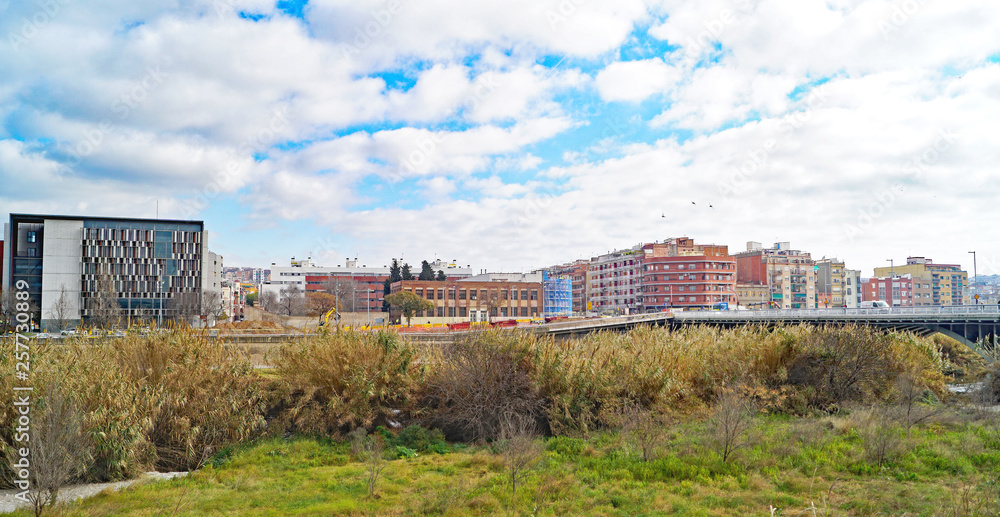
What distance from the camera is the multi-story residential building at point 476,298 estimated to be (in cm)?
8594

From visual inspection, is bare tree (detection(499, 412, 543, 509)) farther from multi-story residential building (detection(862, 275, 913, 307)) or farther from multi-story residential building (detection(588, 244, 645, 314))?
multi-story residential building (detection(862, 275, 913, 307))

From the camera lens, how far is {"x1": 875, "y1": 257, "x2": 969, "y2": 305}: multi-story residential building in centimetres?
12938

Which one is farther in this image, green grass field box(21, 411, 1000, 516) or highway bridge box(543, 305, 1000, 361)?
highway bridge box(543, 305, 1000, 361)

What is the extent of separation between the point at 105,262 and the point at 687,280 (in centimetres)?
8428

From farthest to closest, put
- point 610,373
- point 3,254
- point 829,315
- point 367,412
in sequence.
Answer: point 3,254, point 829,315, point 610,373, point 367,412

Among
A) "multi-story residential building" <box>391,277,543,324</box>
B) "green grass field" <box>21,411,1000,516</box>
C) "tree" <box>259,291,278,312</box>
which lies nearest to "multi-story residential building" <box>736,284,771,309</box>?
"multi-story residential building" <box>391,277,543,324</box>

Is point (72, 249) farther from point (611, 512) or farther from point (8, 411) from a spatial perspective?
point (611, 512)

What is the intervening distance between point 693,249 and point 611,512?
349 ft

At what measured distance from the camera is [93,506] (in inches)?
302

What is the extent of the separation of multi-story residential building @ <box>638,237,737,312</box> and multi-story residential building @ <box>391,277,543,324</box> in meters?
22.6

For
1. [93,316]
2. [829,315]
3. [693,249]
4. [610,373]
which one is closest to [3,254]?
[93,316]

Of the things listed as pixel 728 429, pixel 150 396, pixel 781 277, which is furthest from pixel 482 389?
pixel 781 277

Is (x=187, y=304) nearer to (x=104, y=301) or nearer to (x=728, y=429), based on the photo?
(x=104, y=301)

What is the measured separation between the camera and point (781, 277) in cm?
11125
